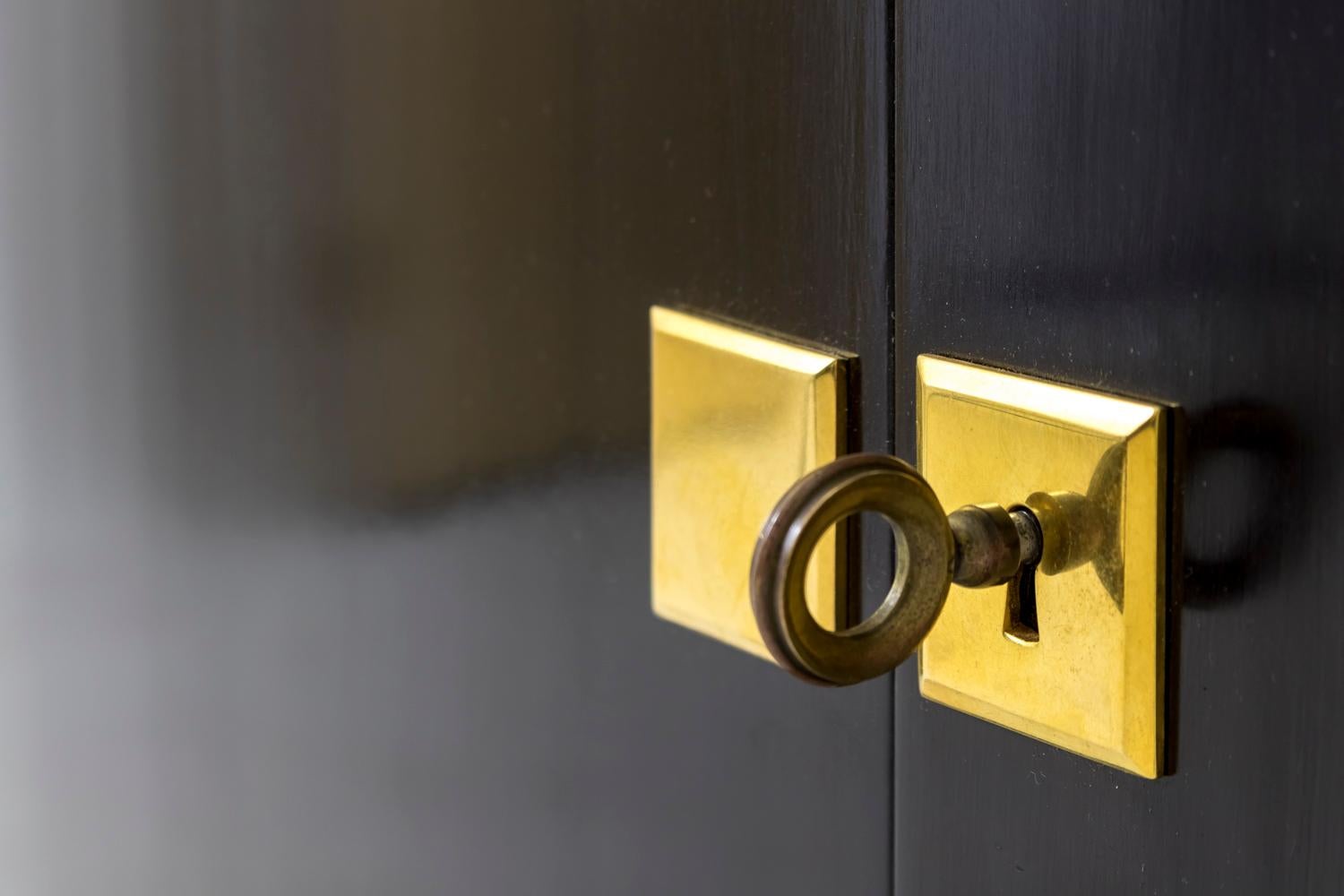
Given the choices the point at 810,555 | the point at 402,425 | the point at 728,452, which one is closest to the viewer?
the point at 810,555

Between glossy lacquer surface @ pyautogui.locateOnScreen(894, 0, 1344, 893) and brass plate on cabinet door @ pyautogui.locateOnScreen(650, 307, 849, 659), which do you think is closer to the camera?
glossy lacquer surface @ pyautogui.locateOnScreen(894, 0, 1344, 893)

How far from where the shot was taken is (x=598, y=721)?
1.58 ft

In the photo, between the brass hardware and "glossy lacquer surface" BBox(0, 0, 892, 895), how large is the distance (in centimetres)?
4

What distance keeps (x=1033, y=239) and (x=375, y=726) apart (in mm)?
334

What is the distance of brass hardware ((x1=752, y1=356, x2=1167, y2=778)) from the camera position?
301 millimetres

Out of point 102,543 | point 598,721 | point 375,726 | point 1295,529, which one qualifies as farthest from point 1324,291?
point 102,543

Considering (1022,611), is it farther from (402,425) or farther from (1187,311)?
(402,425)

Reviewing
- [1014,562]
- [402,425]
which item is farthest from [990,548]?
[402,425]

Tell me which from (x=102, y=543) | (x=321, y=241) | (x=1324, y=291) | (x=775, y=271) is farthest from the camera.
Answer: (x=102, y=543)

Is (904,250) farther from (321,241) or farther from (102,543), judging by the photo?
(102,543)

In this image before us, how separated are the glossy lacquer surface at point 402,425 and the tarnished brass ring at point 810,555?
2.8 inches

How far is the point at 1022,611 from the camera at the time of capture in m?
0.35

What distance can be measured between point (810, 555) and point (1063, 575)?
7 cm

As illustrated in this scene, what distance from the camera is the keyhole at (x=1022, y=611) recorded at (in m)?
0.34
